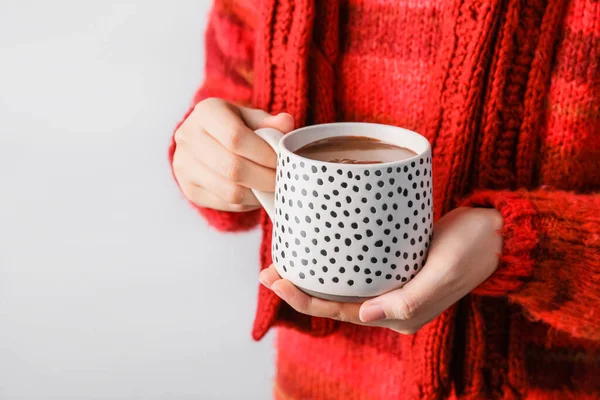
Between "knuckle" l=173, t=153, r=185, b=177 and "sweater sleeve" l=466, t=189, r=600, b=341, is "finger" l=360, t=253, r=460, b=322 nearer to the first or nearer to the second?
"sweater sleeve" l=466, t=189, r=600, b=341

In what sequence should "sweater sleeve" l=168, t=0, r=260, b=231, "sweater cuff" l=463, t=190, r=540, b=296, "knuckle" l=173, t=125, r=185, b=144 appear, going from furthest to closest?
1. "sweater sleeve" l=168, t=0, r=260, b=231
2. "knuckle" l=173, t=125, r=185, b=144
3. "sweater cuff" l=463, t=190, r=540, b=296

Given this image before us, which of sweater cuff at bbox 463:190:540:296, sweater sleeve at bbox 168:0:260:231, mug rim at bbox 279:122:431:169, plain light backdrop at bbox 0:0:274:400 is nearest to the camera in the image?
mug rim at bbox 279:122:431:169

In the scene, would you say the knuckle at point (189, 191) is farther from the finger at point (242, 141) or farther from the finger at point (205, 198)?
the finger at point (242, 141)

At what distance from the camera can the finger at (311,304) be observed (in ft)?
1.44

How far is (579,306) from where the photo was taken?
52 cm

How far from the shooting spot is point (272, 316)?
65cm

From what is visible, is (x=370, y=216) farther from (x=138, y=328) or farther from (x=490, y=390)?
(x=138, y=328)

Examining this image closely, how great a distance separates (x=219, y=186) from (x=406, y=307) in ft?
0.73

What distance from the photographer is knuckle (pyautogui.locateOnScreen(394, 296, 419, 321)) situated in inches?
16.8

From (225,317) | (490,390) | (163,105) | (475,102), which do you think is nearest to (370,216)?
(475,102)

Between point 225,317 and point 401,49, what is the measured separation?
639mm

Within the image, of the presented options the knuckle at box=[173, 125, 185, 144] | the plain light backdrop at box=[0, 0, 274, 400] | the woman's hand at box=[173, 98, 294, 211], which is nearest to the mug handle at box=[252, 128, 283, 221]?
the woman's hand at box=[173, 98, 294, 211]

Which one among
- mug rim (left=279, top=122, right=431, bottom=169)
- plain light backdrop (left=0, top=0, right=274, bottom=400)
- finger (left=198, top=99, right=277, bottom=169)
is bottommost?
plain light backdrop (left=0, top=0, right=274, bottom=400)

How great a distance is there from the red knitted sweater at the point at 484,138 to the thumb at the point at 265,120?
0.16 feet
